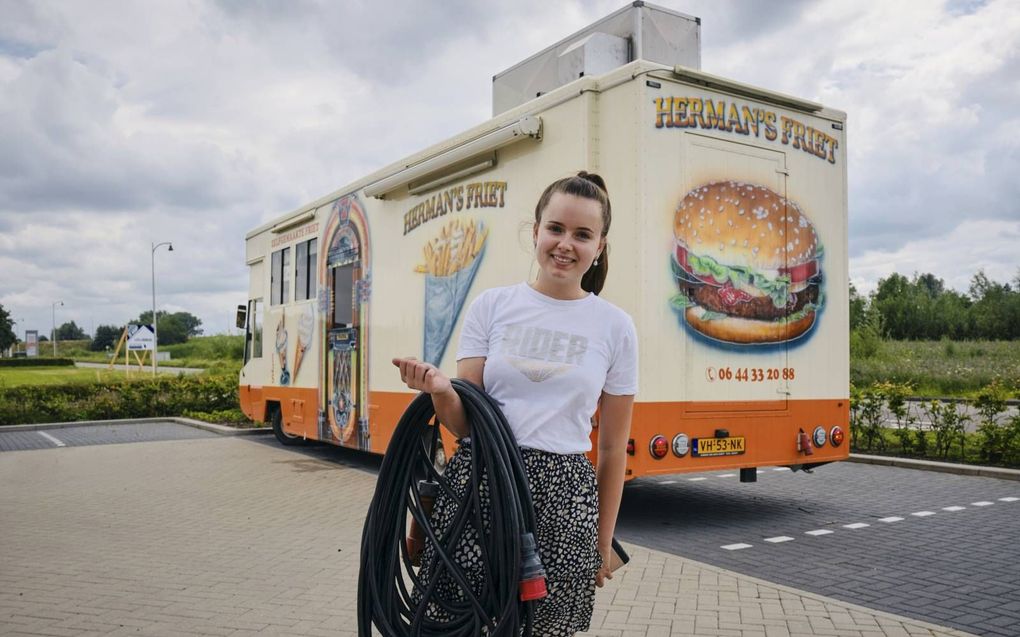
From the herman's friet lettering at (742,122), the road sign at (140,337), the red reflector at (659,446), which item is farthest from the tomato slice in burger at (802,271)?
the road sign at (140,337)

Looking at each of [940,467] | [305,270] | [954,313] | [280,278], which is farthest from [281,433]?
[954,313]

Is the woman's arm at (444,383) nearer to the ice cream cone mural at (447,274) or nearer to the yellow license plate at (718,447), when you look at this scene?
the yellow license plate at (718,447)

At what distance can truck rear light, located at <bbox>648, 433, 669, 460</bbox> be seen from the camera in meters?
6.56

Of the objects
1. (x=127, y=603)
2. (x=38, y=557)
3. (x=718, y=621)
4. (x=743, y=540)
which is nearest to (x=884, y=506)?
(x=743, y=540)

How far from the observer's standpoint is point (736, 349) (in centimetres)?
700

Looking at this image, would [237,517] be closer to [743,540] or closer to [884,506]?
[743,540]

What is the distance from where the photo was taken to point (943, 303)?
52.8m

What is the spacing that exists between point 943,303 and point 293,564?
54.7 meters

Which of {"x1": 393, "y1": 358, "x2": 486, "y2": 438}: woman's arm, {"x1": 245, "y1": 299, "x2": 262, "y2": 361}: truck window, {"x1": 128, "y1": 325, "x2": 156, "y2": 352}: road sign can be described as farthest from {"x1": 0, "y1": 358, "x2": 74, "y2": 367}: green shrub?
{"x1": 393, "y1": 358, "x2": 486, "y2": 438}: woman's arm

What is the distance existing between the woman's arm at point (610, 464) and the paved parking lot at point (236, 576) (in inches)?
89.8

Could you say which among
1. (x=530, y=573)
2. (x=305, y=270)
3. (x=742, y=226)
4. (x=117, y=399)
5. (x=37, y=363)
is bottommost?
(x=117, y=399)

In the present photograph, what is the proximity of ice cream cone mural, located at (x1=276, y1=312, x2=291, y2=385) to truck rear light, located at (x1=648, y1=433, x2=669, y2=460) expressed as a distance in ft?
23.7

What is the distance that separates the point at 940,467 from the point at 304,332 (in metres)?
8.32

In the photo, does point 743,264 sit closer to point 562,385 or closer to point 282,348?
point 562,385
